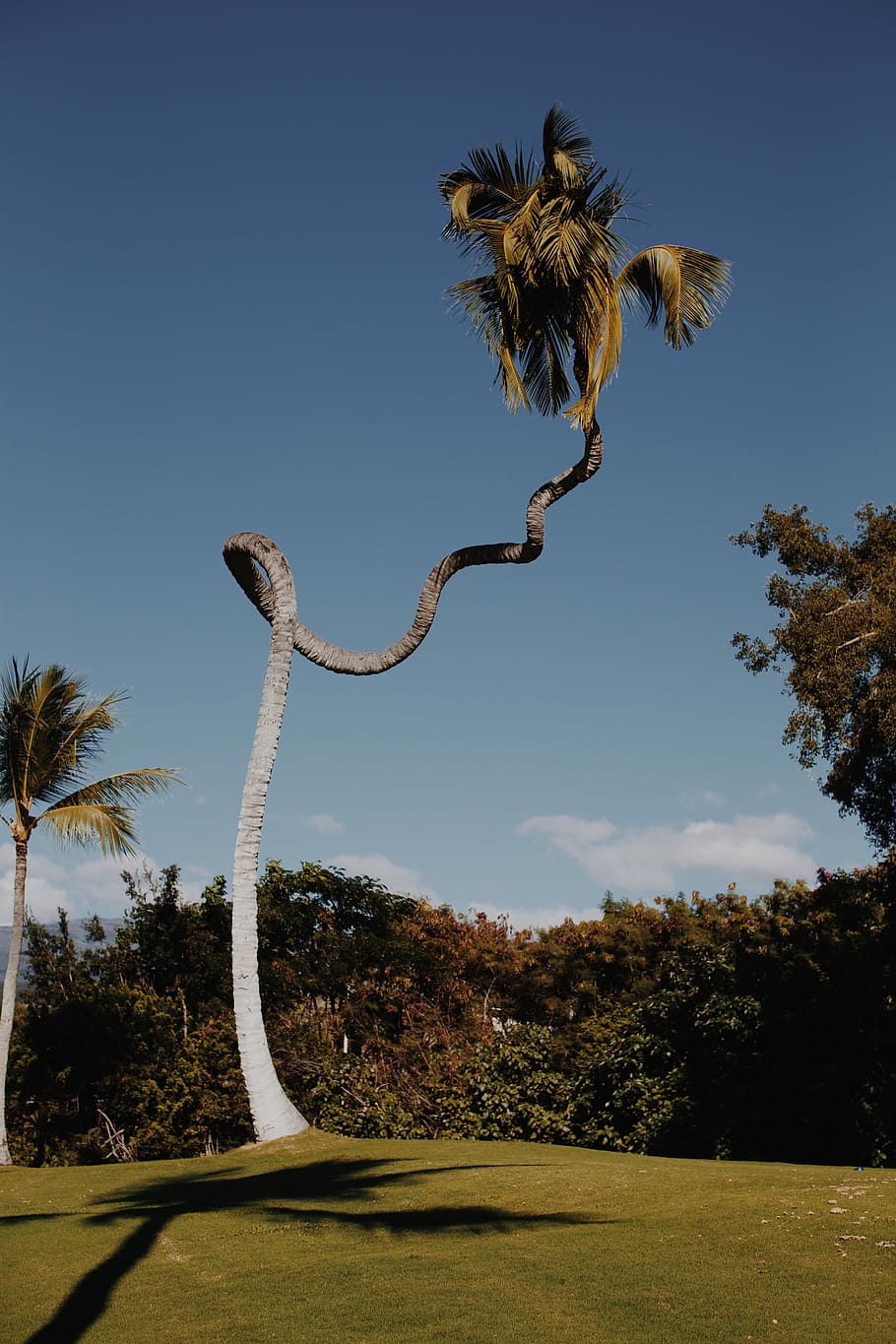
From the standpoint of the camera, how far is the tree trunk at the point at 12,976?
1853 cm

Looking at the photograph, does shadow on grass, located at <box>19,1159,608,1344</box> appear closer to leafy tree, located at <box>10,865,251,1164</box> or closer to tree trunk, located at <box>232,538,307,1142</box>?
tree trunk, located at <box>232,538,307,1142</box>

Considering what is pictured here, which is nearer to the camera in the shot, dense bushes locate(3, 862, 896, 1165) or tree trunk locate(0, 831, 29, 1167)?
dense bushes locate(3, 862, 896, 1165)

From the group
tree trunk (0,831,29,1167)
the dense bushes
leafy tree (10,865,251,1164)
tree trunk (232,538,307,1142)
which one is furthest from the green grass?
leafy tree (10,865,251,1164)

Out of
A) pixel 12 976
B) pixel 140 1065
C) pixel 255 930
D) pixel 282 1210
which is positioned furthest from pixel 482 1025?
pixel 282 1210

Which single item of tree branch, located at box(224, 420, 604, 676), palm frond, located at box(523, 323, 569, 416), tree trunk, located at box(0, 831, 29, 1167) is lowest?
tree trunk, located at box(0, 831, 29, 1167)

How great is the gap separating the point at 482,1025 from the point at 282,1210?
1527 centimetres

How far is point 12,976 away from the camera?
62.7 ft

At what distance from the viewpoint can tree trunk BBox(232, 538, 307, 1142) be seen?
13656 mm

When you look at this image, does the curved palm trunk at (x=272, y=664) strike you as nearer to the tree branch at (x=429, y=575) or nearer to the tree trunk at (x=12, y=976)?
the tree branch at (x=429, y=575)

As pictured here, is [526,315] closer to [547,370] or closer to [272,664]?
[547,370]

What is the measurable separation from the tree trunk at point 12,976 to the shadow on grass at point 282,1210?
7812 millimetres

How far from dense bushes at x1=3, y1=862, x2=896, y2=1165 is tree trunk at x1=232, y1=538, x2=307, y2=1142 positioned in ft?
25.6

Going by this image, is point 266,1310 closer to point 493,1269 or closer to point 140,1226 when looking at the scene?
point 493,1269

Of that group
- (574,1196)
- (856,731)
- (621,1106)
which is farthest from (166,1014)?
(856,731)
